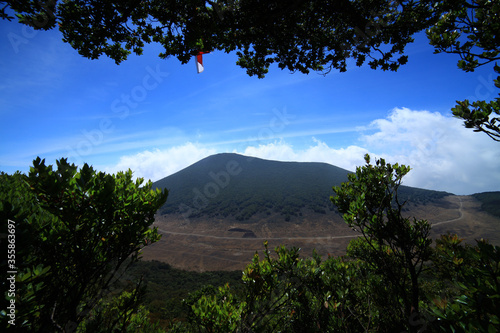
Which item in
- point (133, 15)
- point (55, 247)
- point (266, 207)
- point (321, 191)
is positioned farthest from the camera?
point (321, 191)

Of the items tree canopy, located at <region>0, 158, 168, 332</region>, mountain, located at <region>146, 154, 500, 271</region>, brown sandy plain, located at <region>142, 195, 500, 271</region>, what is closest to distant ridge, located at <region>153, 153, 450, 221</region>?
mountain, located at <region>146, 154, 500, 271</region>

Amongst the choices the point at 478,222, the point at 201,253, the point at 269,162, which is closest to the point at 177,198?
the point at 201,253

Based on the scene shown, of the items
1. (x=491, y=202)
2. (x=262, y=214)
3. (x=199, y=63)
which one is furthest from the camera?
(x=491, y=202)

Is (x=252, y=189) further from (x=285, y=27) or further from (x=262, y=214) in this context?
(x=285, y=27)

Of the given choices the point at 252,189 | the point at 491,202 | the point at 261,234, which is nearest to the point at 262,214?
the point at 261,234

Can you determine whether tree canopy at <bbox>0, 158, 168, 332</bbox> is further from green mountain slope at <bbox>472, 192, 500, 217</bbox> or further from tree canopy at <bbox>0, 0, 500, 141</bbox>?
green mountain slope at <bbox>472, 192, 500, 217</bbox>

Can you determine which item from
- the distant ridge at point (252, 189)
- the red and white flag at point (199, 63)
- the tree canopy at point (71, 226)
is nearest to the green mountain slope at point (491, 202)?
the distant ridge at point (252, 189)

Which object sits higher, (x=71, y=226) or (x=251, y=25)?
(x=251, y=25)

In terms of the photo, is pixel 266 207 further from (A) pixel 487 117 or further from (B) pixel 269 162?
(A) pixel 487 117

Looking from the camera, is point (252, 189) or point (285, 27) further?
point (252, 189)
